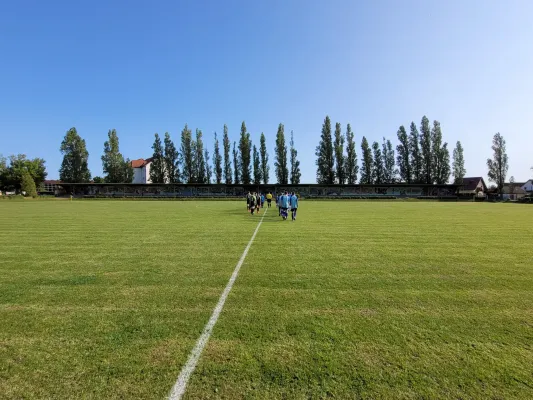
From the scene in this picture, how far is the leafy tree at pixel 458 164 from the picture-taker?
7121 cm

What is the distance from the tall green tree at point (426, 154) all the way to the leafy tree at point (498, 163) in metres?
17.4

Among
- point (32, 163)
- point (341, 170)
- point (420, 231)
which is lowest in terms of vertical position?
point (420, 231)

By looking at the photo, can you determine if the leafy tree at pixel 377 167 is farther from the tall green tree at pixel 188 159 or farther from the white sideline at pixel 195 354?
the white sideline at pixel 195 354

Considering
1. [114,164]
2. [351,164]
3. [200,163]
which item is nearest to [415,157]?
[351,164]

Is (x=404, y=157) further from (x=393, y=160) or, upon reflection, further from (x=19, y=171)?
(x=19, y=171)

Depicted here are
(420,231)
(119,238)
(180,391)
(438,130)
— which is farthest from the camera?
(438,130)

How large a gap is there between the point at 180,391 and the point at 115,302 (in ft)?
8.65

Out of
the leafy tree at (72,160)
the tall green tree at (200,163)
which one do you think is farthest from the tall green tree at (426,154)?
the leafy tree at (72,160)

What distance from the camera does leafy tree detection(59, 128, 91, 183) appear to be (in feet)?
232

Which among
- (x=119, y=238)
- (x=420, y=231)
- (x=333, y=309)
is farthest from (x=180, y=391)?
(x=420, y=231)

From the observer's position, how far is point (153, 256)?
7891 millimetres

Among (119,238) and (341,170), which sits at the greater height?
(341,170)

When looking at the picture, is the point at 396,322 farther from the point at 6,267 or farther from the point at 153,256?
the point at 6,267

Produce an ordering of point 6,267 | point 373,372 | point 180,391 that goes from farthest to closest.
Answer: point 6,267 → point 373,372 → point 180,391
